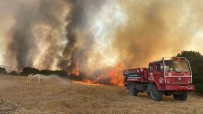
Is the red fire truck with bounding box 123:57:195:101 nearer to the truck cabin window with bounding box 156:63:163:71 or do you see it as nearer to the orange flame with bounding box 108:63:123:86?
the truck cabin window with bounding box 156:63:163:71

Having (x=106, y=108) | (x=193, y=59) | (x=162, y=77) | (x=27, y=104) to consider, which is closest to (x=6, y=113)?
(x=27, y=104)

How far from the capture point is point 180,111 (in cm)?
1909

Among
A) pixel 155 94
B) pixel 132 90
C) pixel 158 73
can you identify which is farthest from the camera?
pixel 132 90

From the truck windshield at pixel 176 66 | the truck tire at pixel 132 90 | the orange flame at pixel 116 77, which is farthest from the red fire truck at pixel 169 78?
the orange flame at pixel 116 77

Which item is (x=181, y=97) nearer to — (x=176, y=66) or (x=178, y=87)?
(x=178, y=87)

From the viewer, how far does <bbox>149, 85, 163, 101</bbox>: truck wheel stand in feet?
80.2

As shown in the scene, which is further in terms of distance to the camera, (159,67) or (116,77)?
(116,77)

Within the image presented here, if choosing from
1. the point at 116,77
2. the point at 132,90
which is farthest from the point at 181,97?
the point at 116,77

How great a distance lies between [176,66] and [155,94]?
2.67 m

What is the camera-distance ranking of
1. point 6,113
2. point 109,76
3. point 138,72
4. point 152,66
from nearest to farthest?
point 6,113 → point 152,66 → point 138,72 → point 109,76

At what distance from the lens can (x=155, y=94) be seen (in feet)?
81.4

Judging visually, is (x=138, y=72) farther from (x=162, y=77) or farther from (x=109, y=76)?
(x=109, y=76)

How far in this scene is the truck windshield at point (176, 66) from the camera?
79.1 ft

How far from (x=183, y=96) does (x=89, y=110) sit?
33.6 feet
